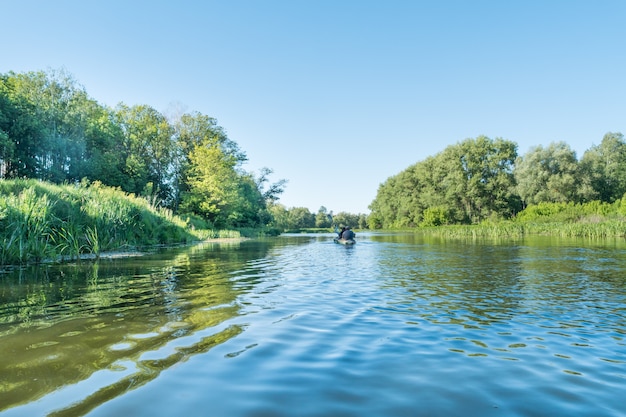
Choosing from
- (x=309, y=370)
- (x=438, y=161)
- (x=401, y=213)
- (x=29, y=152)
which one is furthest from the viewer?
(x=401, y=213)

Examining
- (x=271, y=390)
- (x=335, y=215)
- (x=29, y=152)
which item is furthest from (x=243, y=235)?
(x=335, y=215)

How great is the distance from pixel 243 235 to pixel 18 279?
4454 cm

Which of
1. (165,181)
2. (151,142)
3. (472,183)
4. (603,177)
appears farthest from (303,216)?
(603,177)

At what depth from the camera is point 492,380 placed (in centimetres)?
387

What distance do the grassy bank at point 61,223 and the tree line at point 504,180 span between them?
2675 inches

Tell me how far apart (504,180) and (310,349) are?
8060 cm

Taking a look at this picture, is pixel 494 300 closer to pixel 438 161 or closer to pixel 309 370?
pixel 309 370

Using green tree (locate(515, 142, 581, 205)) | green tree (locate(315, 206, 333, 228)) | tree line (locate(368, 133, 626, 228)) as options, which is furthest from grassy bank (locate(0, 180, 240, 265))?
green tree (locate(315, 206, 333, 228))

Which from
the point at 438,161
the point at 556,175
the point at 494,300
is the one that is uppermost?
the point at 438,161

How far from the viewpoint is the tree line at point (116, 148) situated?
44.8 metres

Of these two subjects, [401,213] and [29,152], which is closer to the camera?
[29,152]

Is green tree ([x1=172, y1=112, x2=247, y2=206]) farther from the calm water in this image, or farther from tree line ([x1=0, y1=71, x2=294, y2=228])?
the calm water

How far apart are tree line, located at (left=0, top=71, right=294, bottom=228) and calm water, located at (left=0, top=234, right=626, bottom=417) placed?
33230mm

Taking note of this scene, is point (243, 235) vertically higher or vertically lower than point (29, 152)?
lower
